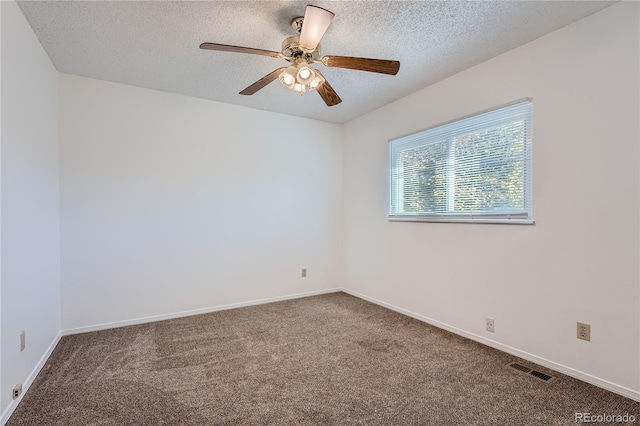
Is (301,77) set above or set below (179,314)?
above

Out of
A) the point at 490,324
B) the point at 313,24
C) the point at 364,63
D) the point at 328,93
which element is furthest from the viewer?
the point at 490,324

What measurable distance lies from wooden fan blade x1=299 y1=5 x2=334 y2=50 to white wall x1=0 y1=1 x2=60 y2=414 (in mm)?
1769

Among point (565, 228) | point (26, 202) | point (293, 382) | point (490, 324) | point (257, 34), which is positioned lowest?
point (293, 382)

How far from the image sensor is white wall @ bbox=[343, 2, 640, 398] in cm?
197

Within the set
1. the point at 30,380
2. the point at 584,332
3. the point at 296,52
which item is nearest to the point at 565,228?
the point at 584,332

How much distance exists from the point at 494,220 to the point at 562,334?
943 millimetres

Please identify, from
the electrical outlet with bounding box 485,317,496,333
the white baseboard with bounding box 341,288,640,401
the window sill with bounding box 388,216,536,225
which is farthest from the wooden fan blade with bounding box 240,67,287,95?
the white baseboard with bounding box 341,288,640,401

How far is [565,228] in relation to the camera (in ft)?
7.32

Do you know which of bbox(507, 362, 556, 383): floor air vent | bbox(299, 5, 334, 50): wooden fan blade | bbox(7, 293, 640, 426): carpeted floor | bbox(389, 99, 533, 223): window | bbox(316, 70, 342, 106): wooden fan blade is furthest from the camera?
bbox(389, 99, 533, 223): window

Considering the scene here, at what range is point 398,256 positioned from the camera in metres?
3.66

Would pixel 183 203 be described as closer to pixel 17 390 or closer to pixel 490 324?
pixel 17 390

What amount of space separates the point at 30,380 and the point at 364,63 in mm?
3095

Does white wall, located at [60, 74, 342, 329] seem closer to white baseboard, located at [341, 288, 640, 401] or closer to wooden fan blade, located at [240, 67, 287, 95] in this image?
wooden fan blade, located at [240, 67, 287, 95]

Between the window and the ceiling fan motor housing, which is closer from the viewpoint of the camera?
the ceiling fan motor housing
